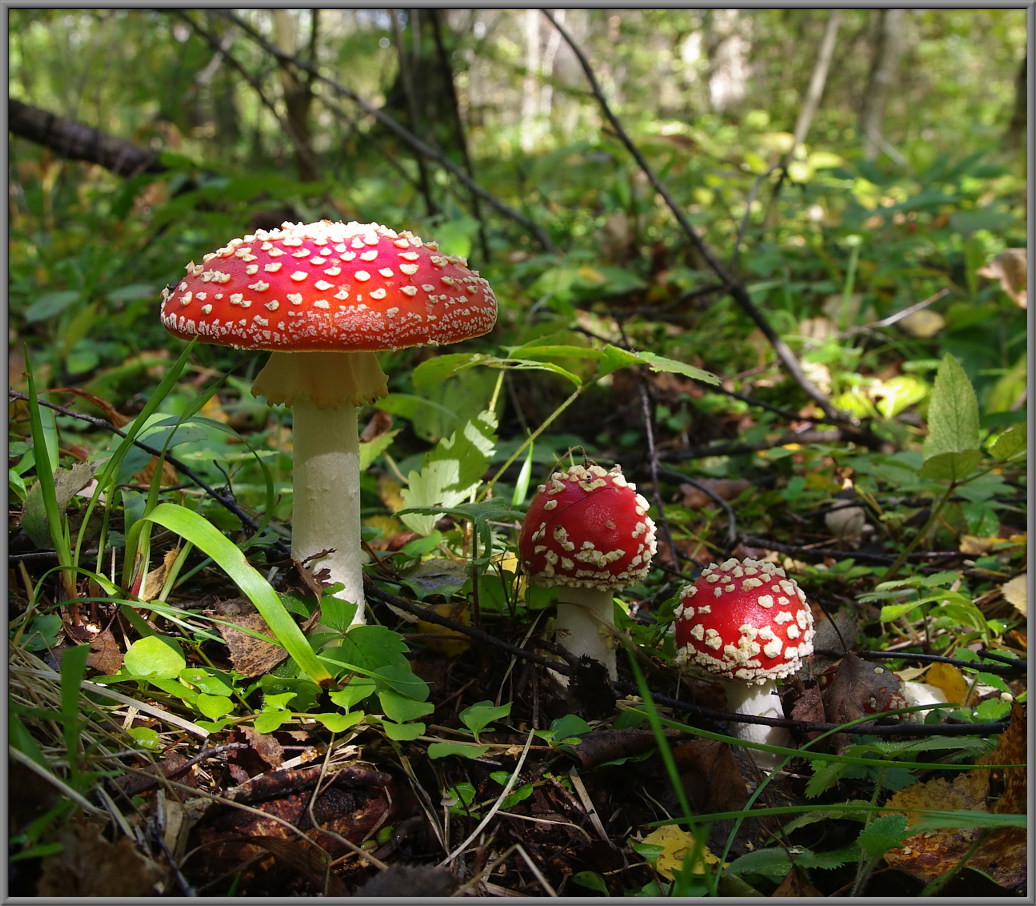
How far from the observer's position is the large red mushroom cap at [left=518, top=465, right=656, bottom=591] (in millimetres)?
2266

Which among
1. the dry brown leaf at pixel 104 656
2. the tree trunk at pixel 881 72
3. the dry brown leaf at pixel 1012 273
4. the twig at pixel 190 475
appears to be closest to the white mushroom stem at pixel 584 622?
the twig at pixel 190 475

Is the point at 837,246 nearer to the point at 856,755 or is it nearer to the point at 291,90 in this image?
the point at 291,90

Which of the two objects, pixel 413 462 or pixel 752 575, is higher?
pixel 752 575

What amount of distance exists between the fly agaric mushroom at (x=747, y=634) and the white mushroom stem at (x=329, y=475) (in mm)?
1012

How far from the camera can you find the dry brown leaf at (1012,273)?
4.94 m

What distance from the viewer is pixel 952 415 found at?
2623 millimetres

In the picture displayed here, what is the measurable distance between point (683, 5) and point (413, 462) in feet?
7.31

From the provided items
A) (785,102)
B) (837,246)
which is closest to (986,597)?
(837,246)

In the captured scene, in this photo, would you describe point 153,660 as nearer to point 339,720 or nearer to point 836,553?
point 339,720

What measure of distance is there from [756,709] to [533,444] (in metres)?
1.72

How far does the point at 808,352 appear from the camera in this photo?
5055 millimetres

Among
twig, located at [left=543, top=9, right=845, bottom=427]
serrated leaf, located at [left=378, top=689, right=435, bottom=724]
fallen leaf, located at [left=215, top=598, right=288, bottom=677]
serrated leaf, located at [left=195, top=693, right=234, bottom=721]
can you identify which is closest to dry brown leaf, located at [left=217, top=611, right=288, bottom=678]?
fallen leaf, located at [left=215, top=598, right=288, bottom=677]

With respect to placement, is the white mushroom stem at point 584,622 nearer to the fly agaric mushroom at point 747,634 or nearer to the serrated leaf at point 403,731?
the fly agaric mushroom at point 747,634

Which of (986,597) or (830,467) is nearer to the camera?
(986,597)
